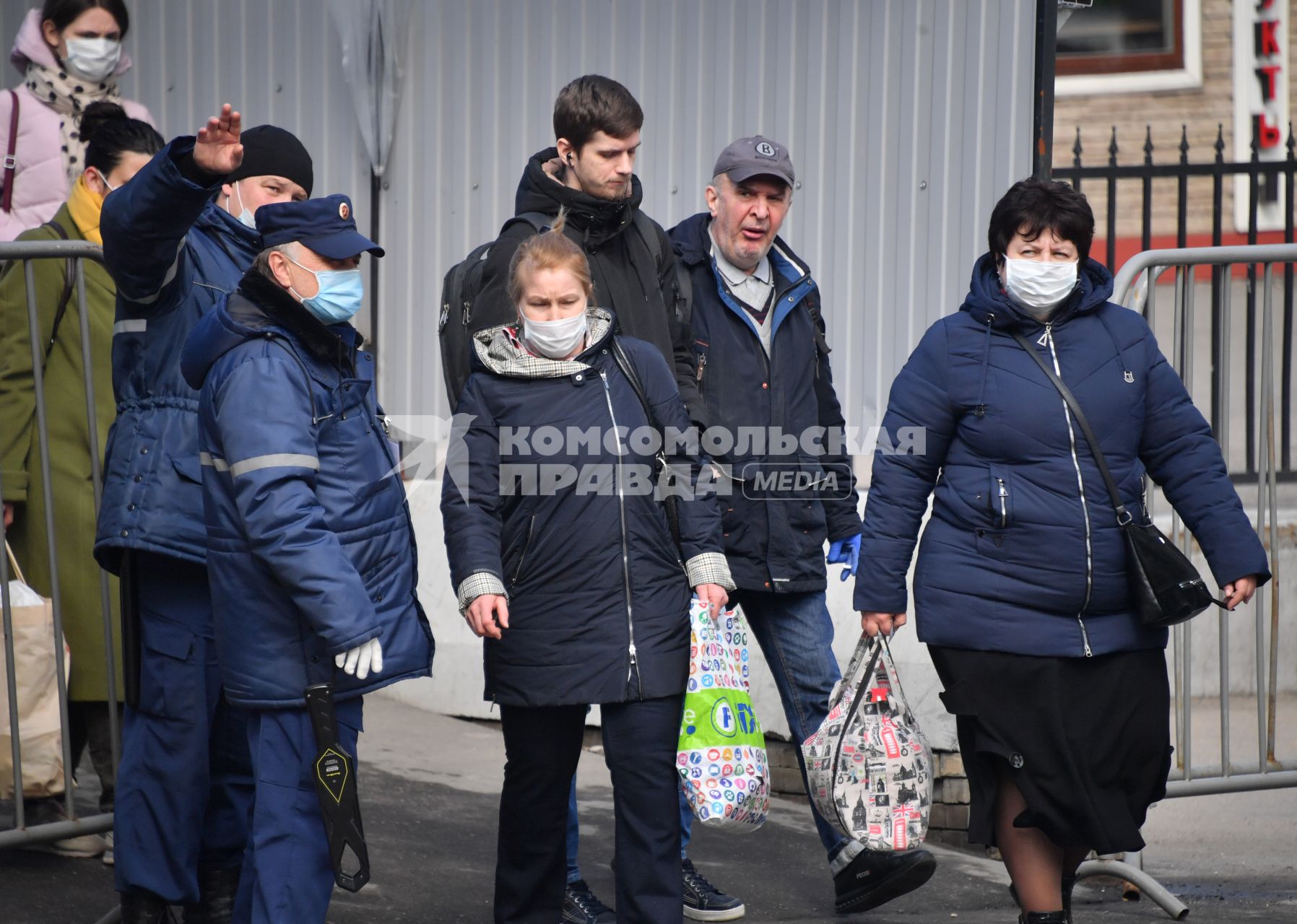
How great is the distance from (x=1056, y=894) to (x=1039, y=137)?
8.55 ft

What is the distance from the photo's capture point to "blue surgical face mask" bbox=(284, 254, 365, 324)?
3520 mm

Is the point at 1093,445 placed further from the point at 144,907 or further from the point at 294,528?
the point at 144,907

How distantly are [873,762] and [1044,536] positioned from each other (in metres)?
0.68

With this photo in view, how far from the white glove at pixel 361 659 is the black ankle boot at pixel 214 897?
88 cm

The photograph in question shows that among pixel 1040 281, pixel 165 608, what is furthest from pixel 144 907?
pixel 1040 281

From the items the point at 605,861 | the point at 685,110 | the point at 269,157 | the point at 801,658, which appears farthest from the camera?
the point at 685,110

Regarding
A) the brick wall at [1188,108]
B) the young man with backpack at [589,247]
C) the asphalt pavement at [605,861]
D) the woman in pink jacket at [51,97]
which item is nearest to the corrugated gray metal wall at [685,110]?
the woman in pink jacket at [51,97]

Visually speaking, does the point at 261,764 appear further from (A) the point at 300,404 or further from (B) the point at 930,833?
(B) the point at 930,833

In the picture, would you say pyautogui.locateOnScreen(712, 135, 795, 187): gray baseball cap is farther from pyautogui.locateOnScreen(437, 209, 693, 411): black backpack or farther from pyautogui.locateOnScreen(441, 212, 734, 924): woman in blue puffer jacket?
pyautogui.locateOnScreen(441, 212, 734, 924): woman in blue puffer jacket

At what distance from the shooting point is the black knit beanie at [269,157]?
4031mm

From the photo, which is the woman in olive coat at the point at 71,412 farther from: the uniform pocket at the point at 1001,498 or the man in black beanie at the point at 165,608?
the uniform pocket at the point at 1001,498

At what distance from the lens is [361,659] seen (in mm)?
3387

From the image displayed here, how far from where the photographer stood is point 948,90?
223 inches

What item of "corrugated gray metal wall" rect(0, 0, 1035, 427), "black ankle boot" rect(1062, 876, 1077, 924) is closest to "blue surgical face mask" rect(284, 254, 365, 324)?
"black ankle boot" rect(1062, 876, 1077, 924)
